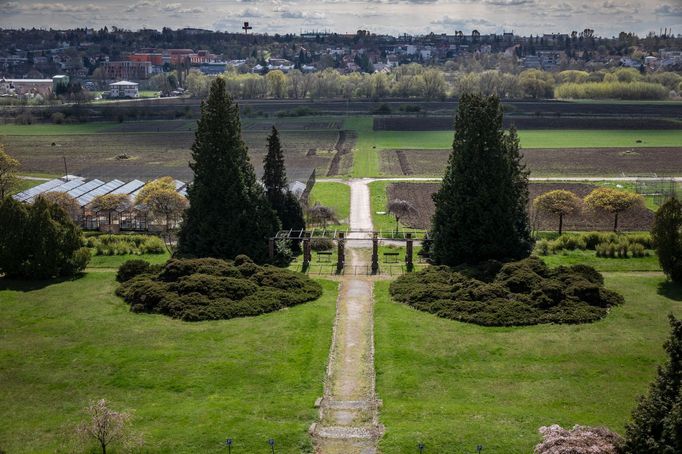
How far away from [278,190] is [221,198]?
7.07 metres

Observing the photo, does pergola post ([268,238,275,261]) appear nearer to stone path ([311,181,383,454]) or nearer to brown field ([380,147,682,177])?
stone path ([311,181,383,454])

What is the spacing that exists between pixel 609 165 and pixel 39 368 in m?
81.2

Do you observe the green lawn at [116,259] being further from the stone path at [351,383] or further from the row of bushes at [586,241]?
the row of bushes at [586,241]

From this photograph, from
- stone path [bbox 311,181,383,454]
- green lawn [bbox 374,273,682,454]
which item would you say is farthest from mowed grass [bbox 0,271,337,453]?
green lawn [bbox 374,273,682,454]

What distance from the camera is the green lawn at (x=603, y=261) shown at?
→ 5025 centimetres

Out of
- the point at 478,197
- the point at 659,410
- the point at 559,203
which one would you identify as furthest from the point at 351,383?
the point at 559,203

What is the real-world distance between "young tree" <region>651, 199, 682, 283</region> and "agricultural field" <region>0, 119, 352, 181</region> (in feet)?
148

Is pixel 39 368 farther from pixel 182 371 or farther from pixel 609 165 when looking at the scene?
pixel 609 165

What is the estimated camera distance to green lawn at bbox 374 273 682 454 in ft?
90.2

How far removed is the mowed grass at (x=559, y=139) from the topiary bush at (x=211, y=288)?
7202 centimetres

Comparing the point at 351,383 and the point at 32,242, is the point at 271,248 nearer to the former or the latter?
the point at 32,242

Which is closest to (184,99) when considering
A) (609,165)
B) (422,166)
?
(422,166)

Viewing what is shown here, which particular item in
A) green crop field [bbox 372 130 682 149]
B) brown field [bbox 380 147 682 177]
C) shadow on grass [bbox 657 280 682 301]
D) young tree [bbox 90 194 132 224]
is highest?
green crop field [bbox 372 130 682 149]

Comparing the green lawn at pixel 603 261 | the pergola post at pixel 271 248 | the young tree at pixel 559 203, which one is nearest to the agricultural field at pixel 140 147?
the young tree at pixel 559 203
